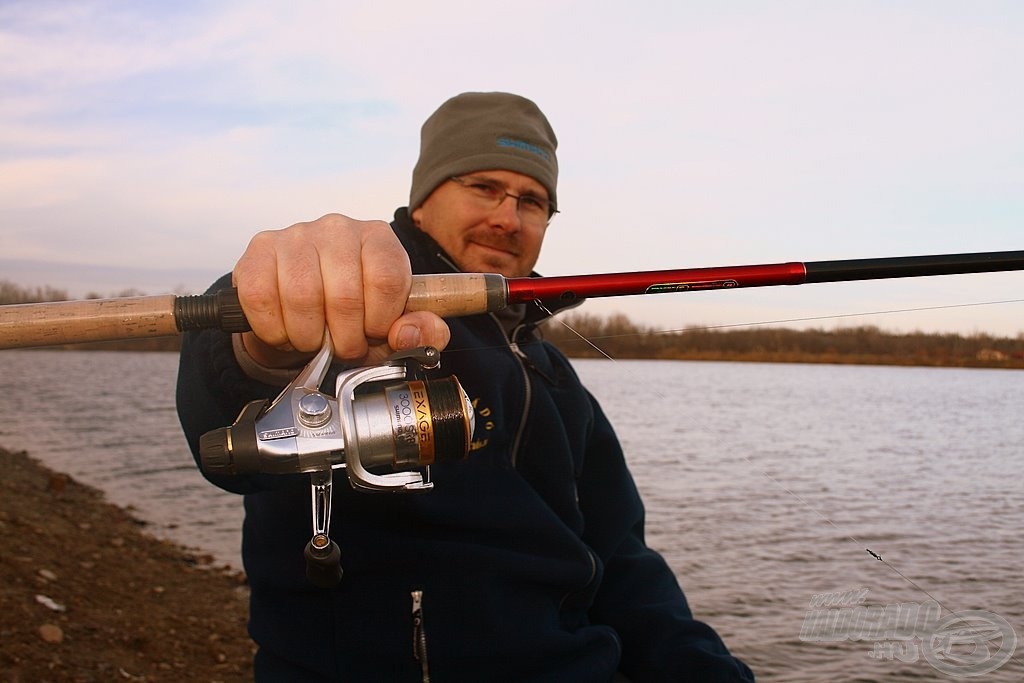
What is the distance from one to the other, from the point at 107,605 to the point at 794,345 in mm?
4669

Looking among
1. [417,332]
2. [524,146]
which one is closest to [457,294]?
[417,332]

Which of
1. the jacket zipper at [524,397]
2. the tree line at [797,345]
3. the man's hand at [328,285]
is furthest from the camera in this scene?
the jacket zipper at [524,397]

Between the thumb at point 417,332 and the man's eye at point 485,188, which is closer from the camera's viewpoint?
the thumb at point 417,332

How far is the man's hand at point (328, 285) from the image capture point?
1.49 metres

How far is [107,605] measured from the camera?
518 centimetres

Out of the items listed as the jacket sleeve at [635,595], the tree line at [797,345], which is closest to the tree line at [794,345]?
the tree line at [797,345]

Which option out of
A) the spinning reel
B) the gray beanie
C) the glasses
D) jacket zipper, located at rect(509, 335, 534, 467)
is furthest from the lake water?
the gray beanie

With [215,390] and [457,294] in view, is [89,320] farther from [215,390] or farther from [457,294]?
[457,294]

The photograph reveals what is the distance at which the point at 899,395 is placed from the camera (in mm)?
3303

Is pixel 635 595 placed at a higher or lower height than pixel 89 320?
lower

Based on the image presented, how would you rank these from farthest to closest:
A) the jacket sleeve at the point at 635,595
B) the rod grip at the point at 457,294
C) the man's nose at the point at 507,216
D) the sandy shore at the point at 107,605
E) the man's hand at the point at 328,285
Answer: the sandy shore at the point at 107,605, the man's nose at the point at 507,216, the jacket sleeve at the point at 635,595, the rod grip at the point at 457,294, the man's hand at the point at 328,285

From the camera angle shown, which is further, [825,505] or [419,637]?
[825,505]

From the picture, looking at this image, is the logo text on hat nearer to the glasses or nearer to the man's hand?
the glasses

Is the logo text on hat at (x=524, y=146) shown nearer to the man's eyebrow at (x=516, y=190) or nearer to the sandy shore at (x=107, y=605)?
the man's eyebrow at (x=516, y=190)
